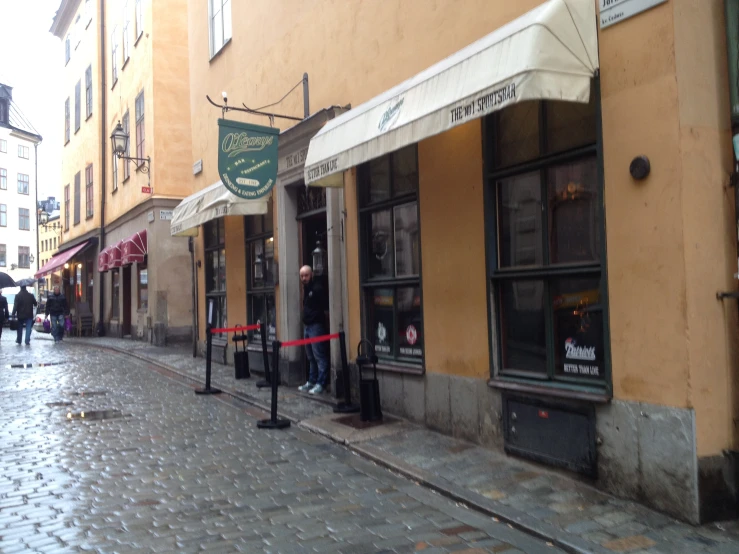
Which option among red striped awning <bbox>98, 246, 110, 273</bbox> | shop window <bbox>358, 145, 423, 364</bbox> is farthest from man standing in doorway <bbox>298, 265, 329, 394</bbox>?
red striped awning <bbox>98, 246, 110, 273</bbox>

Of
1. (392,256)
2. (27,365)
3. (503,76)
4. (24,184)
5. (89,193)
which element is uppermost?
(24,184)

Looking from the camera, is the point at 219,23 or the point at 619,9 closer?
the point at 619,9

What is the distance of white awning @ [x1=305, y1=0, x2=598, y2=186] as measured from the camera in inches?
182

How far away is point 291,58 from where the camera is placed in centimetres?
1028

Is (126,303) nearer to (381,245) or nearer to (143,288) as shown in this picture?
(143,288)

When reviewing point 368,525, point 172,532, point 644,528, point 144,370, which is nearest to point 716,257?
point 644,528

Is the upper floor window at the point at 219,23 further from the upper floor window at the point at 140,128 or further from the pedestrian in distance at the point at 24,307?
the pedestrian in distance at the point at 24,307

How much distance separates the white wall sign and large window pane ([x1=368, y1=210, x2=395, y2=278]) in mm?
3474

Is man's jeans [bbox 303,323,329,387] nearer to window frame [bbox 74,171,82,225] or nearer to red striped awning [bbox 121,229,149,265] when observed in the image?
red striped awning [bbox 121,229,149,265]

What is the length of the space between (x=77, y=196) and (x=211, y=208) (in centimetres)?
2100

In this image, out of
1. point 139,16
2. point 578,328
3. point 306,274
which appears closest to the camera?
point 578,328

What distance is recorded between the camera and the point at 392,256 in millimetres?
7801

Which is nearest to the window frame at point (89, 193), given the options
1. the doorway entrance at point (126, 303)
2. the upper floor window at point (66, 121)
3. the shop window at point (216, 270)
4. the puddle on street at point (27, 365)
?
the upper floor window at point (66, 121)

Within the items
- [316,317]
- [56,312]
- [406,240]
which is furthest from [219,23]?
[56,312]
